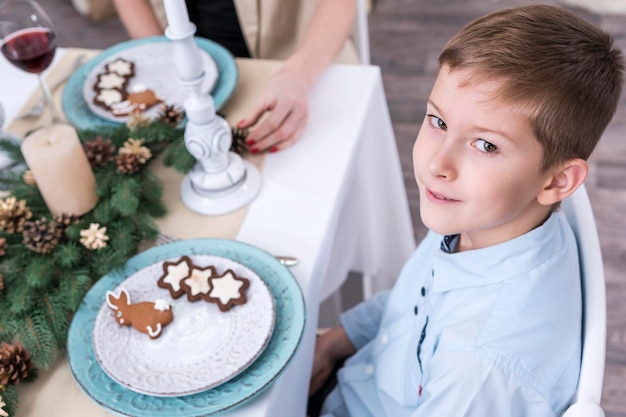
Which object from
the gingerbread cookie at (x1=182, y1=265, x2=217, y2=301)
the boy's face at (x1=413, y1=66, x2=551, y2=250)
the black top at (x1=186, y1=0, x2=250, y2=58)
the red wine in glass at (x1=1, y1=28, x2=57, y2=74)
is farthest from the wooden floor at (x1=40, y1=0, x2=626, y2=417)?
the red wine in glass at (x1=1, y1=28, x2=57, y2=74)

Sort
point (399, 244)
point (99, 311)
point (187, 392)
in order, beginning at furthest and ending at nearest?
1. point (399, 244)
2. point (99, 311)
3. point (187, 392)

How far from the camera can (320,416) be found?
3.63 ft

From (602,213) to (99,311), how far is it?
1713 millimetres

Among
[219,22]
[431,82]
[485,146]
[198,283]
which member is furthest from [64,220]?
[431,82]

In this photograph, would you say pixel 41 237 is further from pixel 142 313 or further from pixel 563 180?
pixel 563 180

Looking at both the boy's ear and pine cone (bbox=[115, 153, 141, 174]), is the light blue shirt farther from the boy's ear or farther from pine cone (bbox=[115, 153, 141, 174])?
pine cone (bbox=[115, 153, 141, 174])

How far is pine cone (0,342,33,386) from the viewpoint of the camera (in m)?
0.85

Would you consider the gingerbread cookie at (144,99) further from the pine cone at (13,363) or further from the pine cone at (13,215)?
the pine cone at (13,363)

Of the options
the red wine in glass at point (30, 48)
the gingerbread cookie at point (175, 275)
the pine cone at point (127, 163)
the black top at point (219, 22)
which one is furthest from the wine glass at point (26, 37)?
the black top at point (219, 22)

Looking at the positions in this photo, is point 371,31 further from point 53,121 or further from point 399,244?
point 53,121

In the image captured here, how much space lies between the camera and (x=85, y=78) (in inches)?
52.1

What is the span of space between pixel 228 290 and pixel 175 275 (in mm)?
85

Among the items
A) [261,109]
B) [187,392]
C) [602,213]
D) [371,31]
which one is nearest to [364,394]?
[187,392]

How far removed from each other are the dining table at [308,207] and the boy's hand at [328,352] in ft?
0.28
